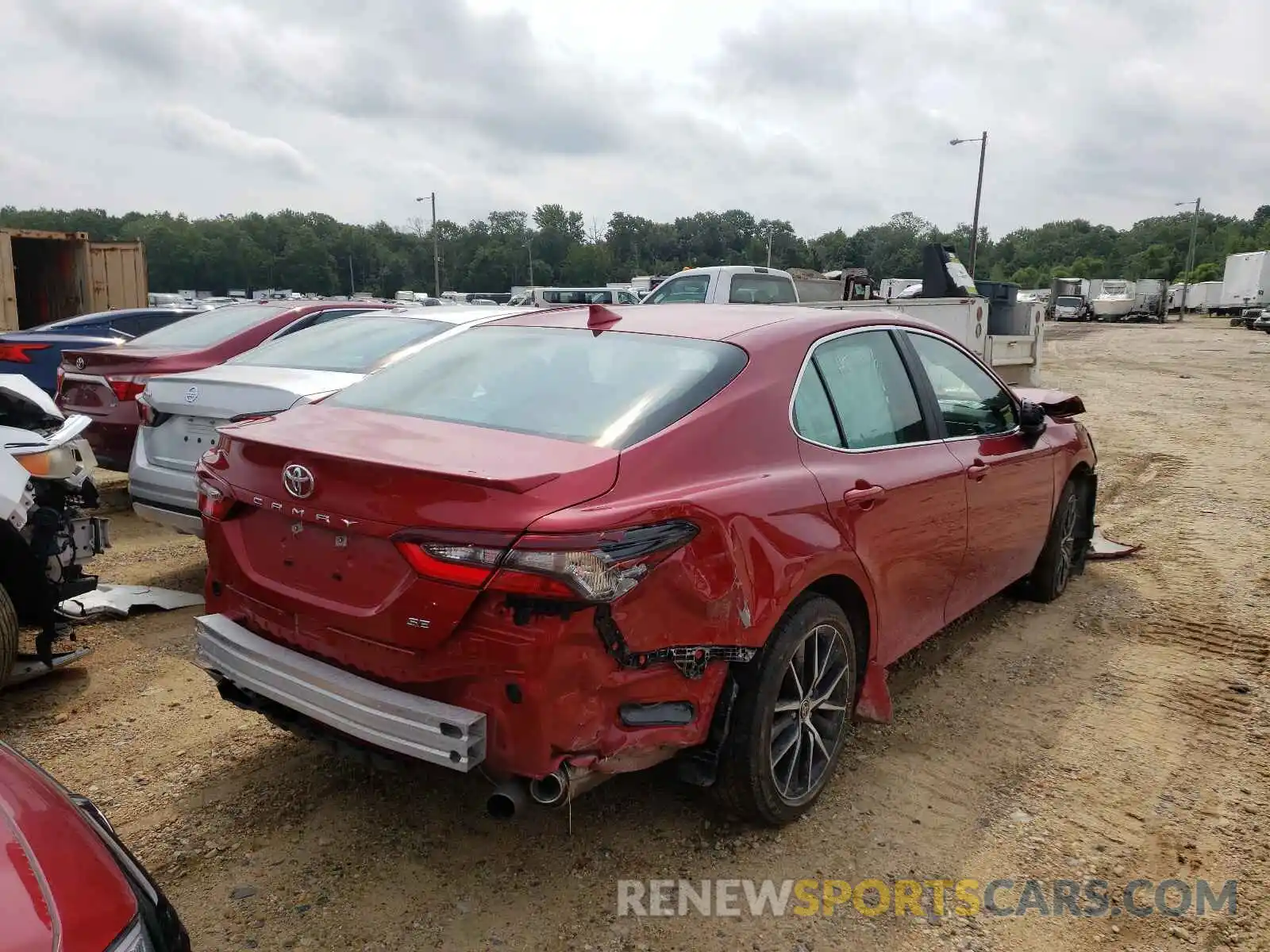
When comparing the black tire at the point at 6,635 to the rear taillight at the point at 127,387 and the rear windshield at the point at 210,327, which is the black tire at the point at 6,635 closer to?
the rear taillight at the point at 127,387

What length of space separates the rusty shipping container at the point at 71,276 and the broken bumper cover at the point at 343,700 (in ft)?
50.0

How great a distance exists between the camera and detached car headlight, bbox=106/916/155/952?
1566mm

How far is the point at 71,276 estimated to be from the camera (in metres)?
15.9

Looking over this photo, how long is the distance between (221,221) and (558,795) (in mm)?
105277

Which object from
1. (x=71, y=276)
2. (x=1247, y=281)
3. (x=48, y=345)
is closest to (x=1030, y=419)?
(x=48, y=345)

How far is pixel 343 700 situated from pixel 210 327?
5718 millimetres

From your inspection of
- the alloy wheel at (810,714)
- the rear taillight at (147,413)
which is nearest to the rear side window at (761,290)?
the rear taillight at (147,413)

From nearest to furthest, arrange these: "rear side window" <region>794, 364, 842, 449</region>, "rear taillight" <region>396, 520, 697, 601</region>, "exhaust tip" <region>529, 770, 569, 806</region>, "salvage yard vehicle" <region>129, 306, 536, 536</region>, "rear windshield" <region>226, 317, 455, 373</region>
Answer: "rear taillight" <region>396, 520, 697, 601</region>, "exhaust tip" <region>529, 770, 569, 806</region>, "rear side window" <region>794, 364, 842, 449</region>, "salvage yard vehicle" <region>129, 306, 536, 536</region>, "rear windshield" <region>226, 317, 455, 373</region>

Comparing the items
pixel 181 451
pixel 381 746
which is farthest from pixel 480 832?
pixel 181 451

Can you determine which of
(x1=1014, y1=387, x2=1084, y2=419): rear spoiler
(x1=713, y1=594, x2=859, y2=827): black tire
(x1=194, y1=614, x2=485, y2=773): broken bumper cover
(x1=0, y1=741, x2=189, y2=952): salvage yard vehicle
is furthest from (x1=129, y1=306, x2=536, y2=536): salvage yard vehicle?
(x1=1014, y1=387, x2=1084, y2=419): rear spoiler

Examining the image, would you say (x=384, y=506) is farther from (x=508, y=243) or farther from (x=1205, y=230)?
(x=1205, y=230)

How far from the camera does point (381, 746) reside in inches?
95.2

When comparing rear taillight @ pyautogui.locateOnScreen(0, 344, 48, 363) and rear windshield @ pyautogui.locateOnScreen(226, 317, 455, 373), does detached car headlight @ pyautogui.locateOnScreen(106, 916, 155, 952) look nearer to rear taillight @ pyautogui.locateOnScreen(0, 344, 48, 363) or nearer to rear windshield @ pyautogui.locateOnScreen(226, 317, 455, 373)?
rear windshield @ pyautogui.locateOnScreen(226, 317, 455, 373)

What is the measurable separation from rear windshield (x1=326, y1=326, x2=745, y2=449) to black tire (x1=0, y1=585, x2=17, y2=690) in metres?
1.67
